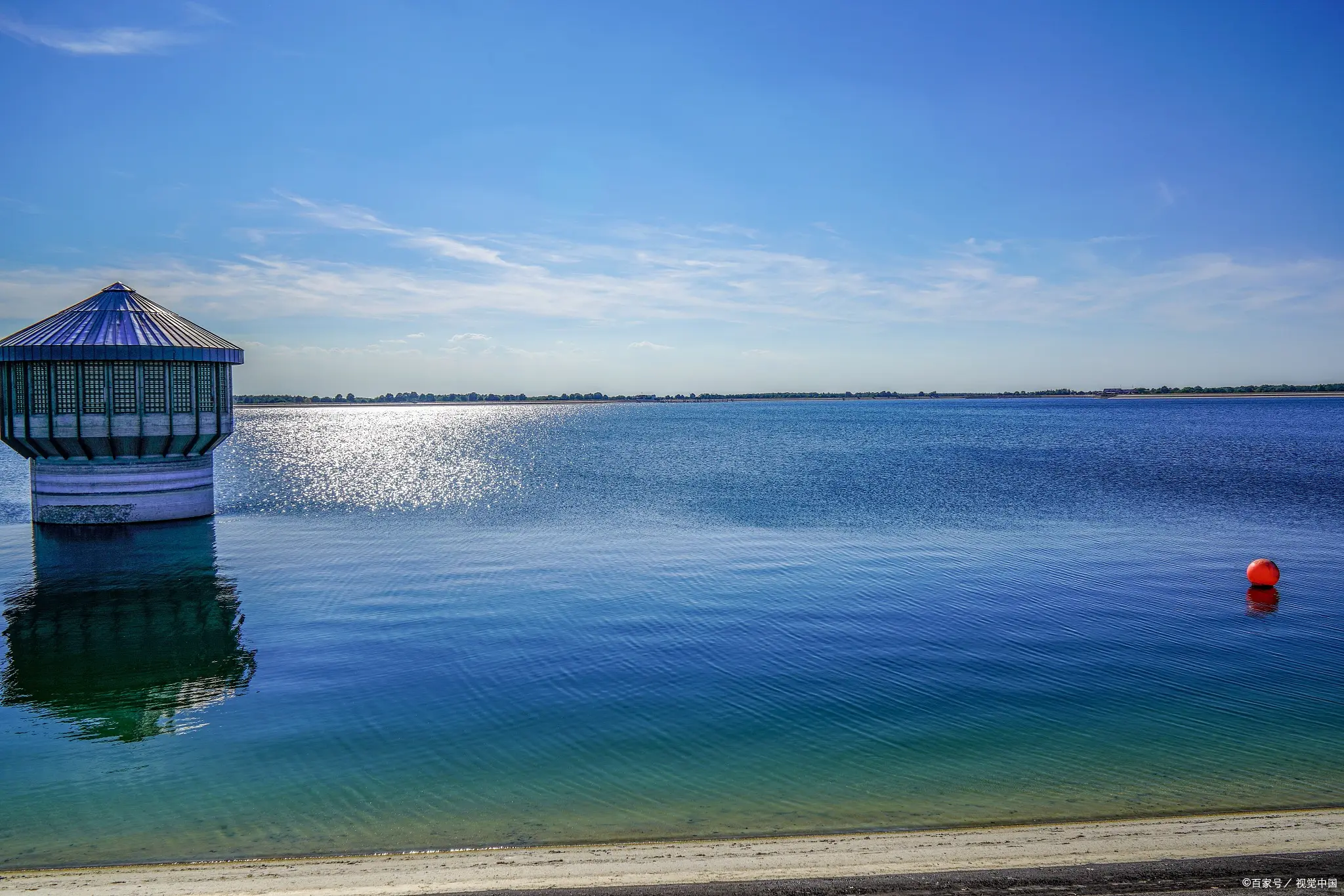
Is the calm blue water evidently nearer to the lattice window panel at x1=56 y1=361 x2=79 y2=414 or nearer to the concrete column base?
the concrete column base

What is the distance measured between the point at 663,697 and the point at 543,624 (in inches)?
249

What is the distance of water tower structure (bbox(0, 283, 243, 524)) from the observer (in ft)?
118

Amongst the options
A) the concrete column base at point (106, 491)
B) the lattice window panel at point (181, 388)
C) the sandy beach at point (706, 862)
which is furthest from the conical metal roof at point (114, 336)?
the sandy beach at point (706, 862)

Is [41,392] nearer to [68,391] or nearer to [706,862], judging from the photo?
[68,391]

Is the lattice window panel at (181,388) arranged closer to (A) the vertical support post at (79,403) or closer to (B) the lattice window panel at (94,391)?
(B) the lattice window panel at (94,391)

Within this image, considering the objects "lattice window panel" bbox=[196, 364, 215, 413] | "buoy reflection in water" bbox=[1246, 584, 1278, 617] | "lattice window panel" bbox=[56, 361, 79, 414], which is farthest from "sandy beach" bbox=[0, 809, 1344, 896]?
"lattice window panel" bbox=[196, 364, 215, 413]

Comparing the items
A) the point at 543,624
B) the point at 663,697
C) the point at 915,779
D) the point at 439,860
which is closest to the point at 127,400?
the point at 543,624

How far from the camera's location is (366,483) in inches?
2544

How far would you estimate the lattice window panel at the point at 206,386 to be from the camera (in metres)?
38.9

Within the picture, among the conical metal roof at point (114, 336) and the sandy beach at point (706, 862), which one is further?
the conical metal roof at point (114, 336)

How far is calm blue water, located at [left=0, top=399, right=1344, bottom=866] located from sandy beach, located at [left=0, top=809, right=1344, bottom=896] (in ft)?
2.65

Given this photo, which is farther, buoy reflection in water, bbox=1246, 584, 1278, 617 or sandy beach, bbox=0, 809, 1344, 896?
buoy reflection in water, bbox=1246, 584, 1278, 617

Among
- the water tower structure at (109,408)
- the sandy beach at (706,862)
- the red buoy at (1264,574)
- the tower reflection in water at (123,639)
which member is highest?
the water tower structure at (109,408)

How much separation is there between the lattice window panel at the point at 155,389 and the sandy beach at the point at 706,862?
32051 millimetres
